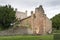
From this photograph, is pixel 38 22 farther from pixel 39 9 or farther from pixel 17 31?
pixel 17 31

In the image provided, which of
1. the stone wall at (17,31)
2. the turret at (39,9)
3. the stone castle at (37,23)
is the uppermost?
the turret at (39,9)

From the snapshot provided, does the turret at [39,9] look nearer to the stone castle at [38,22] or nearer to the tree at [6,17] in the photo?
the stone castle at [38,22]

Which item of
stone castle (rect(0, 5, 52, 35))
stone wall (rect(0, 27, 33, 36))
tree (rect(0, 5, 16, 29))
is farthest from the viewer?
tree (rect(0, 5, 16, 29))

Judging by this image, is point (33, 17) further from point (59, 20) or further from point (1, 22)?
point (59, 20)

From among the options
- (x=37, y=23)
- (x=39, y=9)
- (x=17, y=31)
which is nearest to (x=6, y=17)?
(x=37, y=23)

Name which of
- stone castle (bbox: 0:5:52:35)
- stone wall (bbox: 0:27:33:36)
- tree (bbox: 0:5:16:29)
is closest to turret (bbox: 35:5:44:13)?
stone castle (bbox: 0:5:52:35)

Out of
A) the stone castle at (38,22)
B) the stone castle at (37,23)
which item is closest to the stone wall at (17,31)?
the stone castle at (37,23)

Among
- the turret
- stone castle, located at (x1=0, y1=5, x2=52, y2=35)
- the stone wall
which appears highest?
the turret

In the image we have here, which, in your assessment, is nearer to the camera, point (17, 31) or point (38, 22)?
point (17, 31)

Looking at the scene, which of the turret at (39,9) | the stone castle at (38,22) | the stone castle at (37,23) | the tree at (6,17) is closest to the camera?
the turret at (39,9)

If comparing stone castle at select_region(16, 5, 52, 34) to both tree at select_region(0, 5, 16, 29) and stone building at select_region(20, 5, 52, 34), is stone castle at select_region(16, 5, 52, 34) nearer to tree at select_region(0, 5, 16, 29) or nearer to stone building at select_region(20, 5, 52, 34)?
stone building at select_region(20, 5, 52, 34)

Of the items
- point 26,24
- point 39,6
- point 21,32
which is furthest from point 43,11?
point 21,32

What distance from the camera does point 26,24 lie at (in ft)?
206

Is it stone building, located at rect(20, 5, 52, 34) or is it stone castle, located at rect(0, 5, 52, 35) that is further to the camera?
stone building, located at rect(20, 5, 52, 34)
